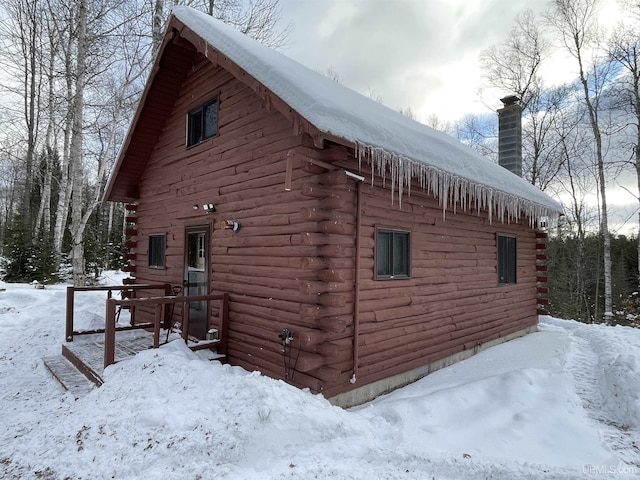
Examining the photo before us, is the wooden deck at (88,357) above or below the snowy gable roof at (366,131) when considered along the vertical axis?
below

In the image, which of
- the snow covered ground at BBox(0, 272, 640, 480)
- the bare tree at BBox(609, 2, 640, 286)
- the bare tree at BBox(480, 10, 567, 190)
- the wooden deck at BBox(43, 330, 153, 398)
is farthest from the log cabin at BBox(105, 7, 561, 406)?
the bare tree at BBox(480, 10, 567, 190)

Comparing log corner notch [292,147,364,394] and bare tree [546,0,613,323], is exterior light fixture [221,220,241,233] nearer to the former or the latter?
log corner notch [292,147,364,394]

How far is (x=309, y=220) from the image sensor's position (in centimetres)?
463

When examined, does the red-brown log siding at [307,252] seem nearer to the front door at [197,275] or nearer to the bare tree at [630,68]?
the front door at [197,275]

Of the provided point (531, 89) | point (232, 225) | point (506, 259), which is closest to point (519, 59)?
point (531, 89)

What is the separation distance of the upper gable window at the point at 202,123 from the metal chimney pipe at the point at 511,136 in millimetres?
9518

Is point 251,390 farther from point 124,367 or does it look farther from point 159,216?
point 159,216

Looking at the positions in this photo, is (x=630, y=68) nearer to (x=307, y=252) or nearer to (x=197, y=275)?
(x=307, y=252)

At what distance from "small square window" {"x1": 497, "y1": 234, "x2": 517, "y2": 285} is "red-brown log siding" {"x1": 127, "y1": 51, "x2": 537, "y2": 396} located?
0.37m

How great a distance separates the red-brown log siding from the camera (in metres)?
4.55

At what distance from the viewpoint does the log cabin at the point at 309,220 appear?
4539 millimetres

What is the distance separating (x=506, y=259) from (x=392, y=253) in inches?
175

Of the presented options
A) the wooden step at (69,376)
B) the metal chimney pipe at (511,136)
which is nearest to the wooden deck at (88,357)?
the wooden step at (69,376)

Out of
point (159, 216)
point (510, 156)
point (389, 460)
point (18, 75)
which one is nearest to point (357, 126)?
point (389, 460)
